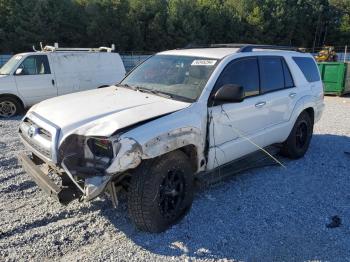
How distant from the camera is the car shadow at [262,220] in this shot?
365cm

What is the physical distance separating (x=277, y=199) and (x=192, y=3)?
51821 millimetres

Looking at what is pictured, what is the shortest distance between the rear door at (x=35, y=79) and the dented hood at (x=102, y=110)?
20.7 feet

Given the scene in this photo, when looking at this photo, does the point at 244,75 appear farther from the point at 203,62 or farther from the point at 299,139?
the point at 299,139

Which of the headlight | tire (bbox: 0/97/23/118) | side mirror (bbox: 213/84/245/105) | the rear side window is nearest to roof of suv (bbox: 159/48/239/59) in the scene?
side mirror (bbox: 213/84/245/105)

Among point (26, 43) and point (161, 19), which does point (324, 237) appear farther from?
point (161, 19)

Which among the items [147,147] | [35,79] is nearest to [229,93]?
[147,147]

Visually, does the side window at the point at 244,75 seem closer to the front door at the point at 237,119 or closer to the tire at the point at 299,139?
the front door at the point at 237,119

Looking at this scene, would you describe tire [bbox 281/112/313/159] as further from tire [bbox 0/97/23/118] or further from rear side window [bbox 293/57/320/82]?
tire [bbox 0/97/23/118]

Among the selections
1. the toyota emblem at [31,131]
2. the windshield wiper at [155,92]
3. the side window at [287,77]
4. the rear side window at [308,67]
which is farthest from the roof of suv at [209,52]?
the toyota emblem at [31,131]

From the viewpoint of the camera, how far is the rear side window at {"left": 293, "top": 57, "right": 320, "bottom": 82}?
6.28m

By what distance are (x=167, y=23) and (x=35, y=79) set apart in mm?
39887

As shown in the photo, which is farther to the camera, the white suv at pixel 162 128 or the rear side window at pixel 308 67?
the rear side window at pixel 308 67

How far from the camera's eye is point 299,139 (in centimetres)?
644

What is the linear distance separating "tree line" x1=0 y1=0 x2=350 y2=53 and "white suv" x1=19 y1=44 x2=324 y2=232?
3743 centimetres
